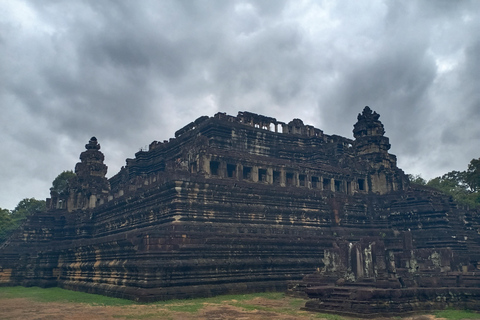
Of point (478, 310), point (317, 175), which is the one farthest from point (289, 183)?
point (478, 310)

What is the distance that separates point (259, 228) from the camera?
26797mm

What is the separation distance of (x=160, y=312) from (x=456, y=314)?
1064cm

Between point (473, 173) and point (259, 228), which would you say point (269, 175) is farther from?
point (473, 173)

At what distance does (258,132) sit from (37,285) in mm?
22999

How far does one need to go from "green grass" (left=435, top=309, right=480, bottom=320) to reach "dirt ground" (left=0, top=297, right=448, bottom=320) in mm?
610

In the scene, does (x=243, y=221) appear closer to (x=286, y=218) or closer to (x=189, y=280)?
(x=286, y=218)

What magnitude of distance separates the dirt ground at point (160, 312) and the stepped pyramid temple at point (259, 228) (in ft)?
4.47

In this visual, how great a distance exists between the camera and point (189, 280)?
20859 mm

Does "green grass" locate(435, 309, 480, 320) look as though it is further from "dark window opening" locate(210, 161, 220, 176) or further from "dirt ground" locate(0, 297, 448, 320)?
"dark window opening" locate(210, 161, 220, 176)

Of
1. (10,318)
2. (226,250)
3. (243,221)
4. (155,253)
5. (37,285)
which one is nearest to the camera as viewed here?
(10,318)

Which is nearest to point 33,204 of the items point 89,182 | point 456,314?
point 89,182

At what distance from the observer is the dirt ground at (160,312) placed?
14.7 meters

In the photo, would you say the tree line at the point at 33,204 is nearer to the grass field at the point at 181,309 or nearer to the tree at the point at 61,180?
the tree at the point at 61,180

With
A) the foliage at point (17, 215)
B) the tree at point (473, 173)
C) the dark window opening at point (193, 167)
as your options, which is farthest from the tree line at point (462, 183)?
the foliage at point (17, 215)
